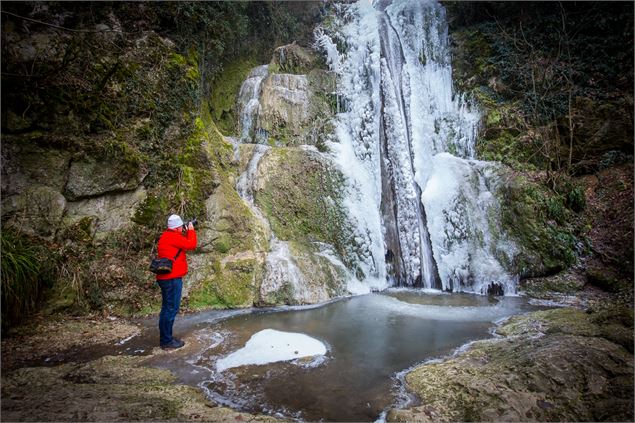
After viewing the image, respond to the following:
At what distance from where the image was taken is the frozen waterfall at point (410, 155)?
8.27 metres

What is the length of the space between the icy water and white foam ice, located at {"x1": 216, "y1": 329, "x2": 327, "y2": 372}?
0.11 meters

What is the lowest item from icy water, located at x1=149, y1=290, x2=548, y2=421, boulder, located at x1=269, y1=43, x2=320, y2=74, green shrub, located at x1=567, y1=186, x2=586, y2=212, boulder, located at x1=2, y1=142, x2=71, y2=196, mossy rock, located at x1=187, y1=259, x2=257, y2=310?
icy water, located at x1=149, y1=290, x2=548, y2=421

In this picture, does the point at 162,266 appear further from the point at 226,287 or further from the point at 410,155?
the point at 410,155

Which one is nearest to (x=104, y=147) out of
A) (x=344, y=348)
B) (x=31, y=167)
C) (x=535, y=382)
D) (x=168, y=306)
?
(x=31, y=167)

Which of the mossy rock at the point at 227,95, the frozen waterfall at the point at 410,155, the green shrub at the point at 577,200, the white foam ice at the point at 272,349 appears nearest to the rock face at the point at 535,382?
the white foam ice at the point at 272,349

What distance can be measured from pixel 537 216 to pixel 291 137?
6.81 meters

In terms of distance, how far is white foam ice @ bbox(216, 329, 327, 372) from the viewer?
418 cm

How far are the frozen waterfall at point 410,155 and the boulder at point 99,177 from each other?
4810 millimetres

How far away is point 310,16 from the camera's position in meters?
13.8

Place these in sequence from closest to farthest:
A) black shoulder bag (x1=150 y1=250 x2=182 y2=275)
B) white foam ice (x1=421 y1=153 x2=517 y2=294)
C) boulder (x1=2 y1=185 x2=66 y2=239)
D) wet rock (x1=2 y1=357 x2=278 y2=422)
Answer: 1. wet rock (x1=2 y1=357 x2=278 y2=422)
2. black shoulder bag (x1=150 y1=250 x2=182 y2=275)
3. boulder (x1=2 y1=185 x2=66 y2=239)
4. white foam ice (x1=421 y1=153 x2=517 y2=294)

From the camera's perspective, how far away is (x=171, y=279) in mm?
4586

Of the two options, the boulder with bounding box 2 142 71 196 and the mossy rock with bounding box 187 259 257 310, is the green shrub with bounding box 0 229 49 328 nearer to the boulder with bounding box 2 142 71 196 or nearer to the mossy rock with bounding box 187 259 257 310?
the boulder with bounding box 2 142 71 196

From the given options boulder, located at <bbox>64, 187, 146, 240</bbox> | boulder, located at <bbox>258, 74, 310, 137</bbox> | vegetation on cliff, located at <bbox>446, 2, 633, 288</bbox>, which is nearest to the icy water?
vegetation on cliff, located at <bbox>446, 2, 633, 288</bbox>

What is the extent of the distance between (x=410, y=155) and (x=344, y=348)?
6.72 metres
